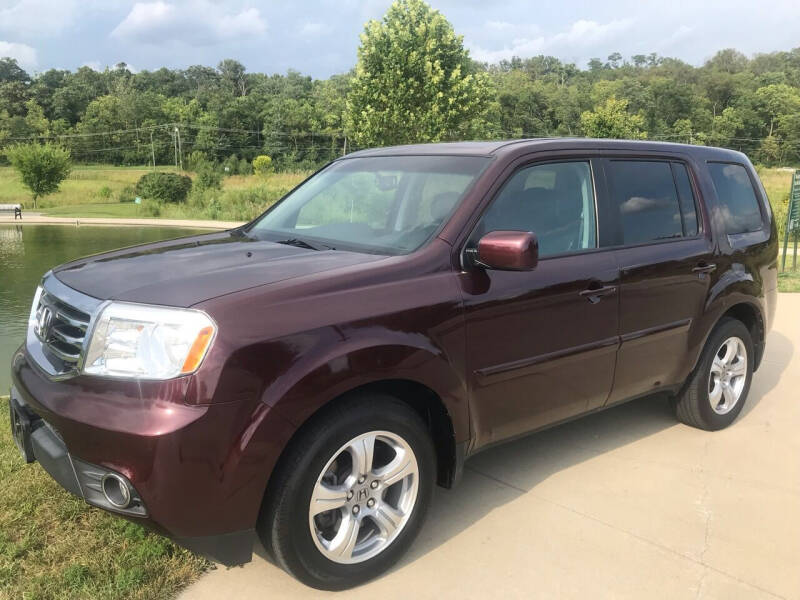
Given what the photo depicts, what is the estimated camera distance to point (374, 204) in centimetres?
353

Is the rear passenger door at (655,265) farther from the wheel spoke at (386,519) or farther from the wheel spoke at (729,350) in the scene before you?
the wheel spoke at (386,519)

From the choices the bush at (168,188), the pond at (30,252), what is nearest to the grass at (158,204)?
the bush at (168,188)

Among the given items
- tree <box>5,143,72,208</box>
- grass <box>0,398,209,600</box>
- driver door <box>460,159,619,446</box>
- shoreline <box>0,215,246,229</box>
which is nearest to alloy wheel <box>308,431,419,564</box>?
driver door <box>460,159,619,446</box>

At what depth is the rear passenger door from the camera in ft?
11.9

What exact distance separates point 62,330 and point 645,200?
3129mm

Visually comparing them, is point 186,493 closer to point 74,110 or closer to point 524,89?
point 524,89

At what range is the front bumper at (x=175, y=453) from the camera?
2.17 meters

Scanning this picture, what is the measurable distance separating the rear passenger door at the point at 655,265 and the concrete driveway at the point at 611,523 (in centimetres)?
53

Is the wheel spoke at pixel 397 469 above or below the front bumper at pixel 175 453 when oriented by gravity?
below

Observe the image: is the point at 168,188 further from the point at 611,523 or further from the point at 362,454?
the point at 362,454

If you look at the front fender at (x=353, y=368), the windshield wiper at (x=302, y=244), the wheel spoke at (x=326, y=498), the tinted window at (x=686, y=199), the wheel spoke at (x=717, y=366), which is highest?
the tinted window at (x=686, y=199)

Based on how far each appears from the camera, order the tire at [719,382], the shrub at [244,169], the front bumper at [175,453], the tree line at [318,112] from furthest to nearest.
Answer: the tree line at [318,112]
the shrub at [244,169]
the tire at [719,382]
the front bumper at [175,453]

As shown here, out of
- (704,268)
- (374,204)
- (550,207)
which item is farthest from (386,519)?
(704,268)

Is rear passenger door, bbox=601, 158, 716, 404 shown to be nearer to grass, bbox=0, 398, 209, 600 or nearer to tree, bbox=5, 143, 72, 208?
grass, bbox=0, 398, 209, 600
